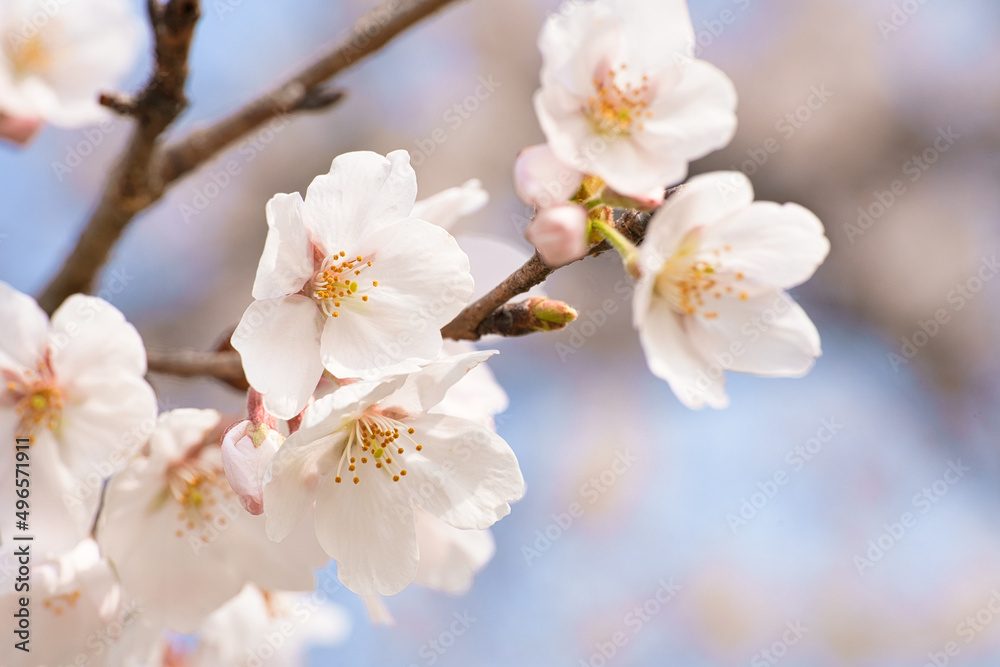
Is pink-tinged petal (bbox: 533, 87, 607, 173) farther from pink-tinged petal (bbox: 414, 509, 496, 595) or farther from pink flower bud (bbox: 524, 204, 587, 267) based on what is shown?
pink-tinged petal (bbox: 414, 509, 496, 595)

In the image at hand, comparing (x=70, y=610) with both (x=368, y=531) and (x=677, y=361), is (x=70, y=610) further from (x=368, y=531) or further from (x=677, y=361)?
(x=677, y=361)

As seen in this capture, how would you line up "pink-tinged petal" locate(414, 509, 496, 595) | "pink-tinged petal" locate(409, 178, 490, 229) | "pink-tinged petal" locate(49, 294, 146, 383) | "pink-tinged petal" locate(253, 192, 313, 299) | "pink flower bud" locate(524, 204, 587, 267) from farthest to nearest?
"pink-tinged petal" locate(414, 509, 496, 595), "pink-tinged petal" locate(409, 178, 490, 229), "pink-tinged petal" locate(49, 294, 146, 383), "pink-tinged petal" locate(253, 192, 313, 299), "pink flower bud" locate(524, 204, 587, 267)

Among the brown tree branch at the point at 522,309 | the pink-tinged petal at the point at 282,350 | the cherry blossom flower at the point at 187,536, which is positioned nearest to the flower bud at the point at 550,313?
the brown tree branch at the point at 522,309

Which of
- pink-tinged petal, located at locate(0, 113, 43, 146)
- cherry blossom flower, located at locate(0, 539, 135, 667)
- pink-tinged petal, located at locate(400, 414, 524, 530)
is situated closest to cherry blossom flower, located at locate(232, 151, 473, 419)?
pink-tinged petal, located at locate(400, 414, 524, 530)

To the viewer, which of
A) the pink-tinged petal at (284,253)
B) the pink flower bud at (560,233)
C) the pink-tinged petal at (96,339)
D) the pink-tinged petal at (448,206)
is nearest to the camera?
the pink flower bud at (560,233)

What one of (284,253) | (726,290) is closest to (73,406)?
(284,253)

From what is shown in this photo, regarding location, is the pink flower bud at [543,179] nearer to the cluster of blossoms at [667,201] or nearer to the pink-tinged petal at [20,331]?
the cluster of blossoms at [667,201]

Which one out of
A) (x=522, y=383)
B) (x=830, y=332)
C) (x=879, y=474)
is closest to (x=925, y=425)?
(x=879, y=474)

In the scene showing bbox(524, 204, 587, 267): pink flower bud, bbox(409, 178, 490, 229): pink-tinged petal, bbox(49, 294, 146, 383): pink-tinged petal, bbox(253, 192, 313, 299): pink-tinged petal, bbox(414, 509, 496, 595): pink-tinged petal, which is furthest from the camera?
bbox(414, 509, 496, 595): pink-tinged petal
